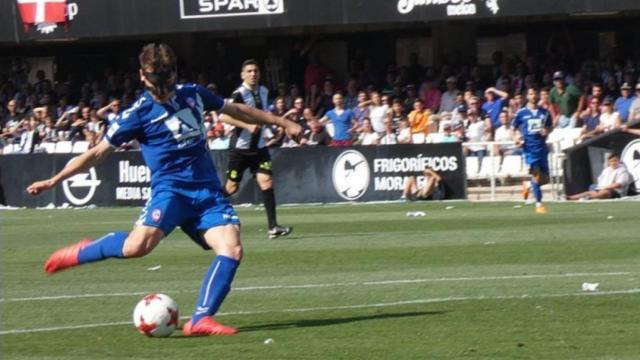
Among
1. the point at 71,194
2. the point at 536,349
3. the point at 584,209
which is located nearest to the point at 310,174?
the point at 71,194

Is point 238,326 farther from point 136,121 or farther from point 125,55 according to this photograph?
point 125,55

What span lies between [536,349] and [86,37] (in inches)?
1159

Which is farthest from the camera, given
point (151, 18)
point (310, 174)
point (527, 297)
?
point (151, 18)

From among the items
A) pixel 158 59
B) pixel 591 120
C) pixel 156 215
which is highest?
pixel 158 59

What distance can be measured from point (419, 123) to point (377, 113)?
104 centimetres

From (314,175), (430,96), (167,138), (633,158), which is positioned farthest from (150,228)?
(430,96)

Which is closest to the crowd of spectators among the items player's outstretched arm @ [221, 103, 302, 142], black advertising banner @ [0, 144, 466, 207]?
black advertising banner @ [0, 144, 466, 207]

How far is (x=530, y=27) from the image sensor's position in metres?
37.3

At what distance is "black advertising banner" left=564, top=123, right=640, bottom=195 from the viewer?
27781mm

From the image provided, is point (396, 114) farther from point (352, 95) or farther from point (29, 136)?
point (29, 136)

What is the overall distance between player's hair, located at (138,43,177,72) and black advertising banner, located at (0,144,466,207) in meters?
19.2

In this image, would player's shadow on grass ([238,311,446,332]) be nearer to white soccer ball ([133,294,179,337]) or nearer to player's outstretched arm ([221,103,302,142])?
white soccer ball ([133,294,179,337])

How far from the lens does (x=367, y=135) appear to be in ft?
104

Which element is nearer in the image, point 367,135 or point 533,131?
point 533,131
